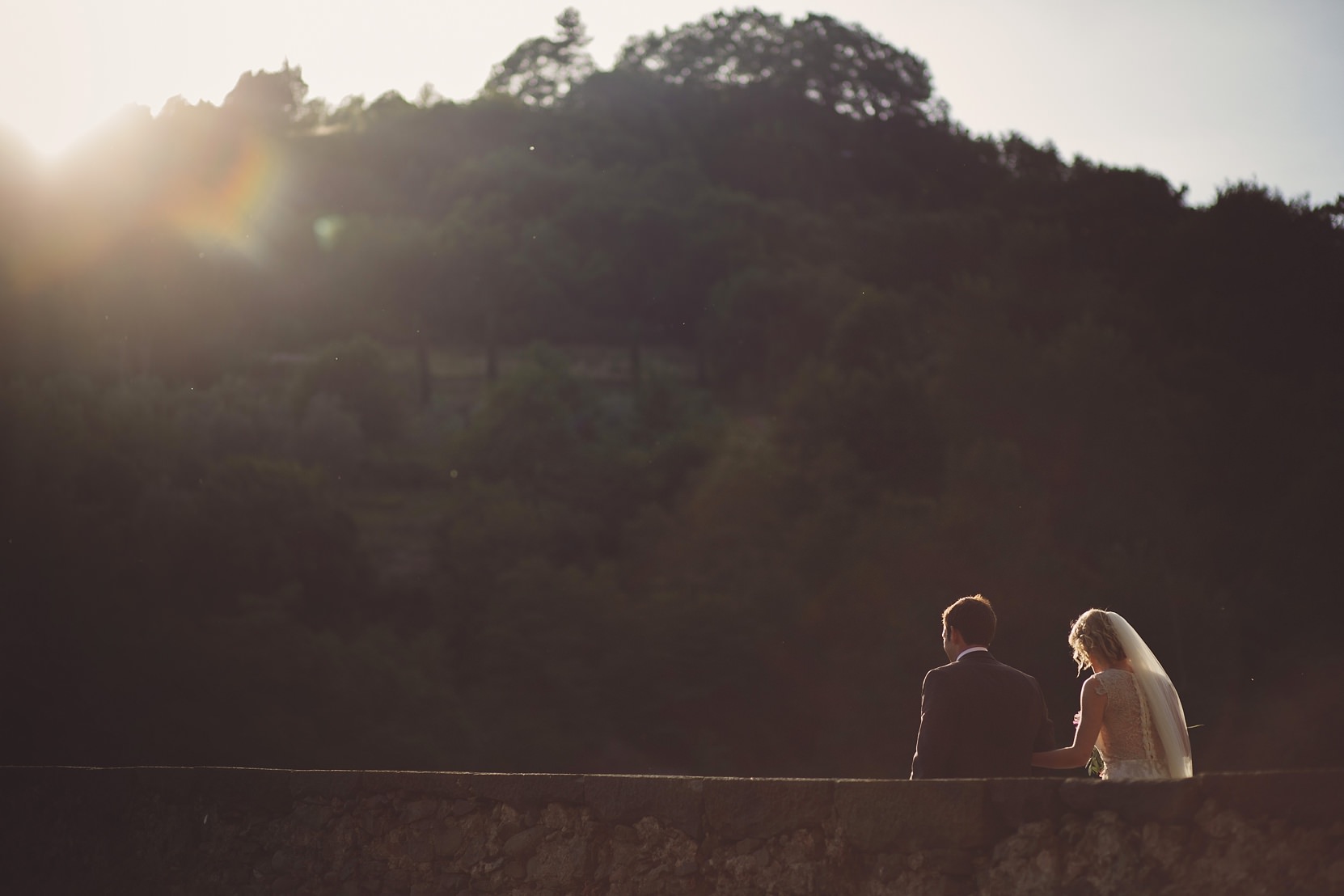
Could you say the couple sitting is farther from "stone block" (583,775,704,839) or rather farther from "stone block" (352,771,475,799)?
"stone block" (352,771,475,799)

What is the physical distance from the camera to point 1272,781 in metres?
2.65

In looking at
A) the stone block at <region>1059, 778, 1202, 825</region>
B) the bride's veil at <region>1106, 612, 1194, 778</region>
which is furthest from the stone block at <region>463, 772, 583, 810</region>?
the bride's veil at <region>1106, 612, 1194, 778</region>

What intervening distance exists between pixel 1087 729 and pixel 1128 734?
11 cm

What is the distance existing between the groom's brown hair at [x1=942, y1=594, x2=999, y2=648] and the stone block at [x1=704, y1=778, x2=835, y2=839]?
681mm

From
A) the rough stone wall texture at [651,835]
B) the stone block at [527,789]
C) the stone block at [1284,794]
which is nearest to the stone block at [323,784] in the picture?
the rough stone wall texture at [651,835]

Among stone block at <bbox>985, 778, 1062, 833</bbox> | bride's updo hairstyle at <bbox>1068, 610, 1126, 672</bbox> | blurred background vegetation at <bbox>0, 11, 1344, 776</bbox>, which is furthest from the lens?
blurred background vegetation at <bbox>0, 11, 1344, 776</bbox>

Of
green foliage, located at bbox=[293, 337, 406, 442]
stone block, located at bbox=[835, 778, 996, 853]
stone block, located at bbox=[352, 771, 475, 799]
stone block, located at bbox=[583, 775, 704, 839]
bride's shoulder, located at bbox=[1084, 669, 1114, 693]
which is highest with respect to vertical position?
green foliage, located at bbox=[293, 337, 406, 442]

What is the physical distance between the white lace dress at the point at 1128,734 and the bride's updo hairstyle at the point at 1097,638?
9 centimetres

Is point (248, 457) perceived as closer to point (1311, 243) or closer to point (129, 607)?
point (129, 607)

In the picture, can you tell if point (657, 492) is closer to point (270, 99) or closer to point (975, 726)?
point (270, 99)

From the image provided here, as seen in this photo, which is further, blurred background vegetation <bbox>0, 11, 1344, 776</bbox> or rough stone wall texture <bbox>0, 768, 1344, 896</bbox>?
blurred background vegetation <bbox>0, 11, 1344, 776</bbox>

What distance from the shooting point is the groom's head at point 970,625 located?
383cm

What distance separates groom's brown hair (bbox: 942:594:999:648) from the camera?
12.6 feet

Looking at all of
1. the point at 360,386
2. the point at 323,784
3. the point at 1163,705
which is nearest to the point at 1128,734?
the point at 1163,705
